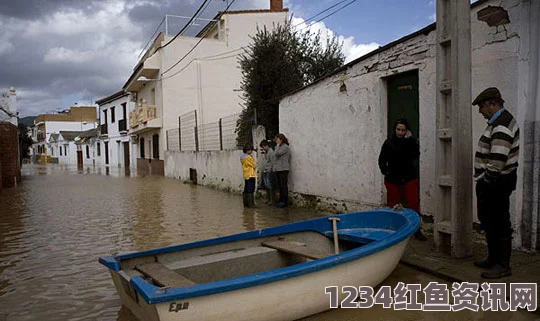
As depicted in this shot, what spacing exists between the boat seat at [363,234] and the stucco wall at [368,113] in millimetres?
1107

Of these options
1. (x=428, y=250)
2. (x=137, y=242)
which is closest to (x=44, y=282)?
(x=137, y=242)

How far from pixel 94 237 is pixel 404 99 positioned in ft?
18.8

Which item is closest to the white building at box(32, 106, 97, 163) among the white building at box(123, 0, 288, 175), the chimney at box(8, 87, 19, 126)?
the chimney at box(8, 87, 19, 126)

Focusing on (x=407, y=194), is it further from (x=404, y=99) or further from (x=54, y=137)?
(x=54, y=137)

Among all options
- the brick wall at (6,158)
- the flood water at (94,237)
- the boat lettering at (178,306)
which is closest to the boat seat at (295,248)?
the flood water at (94,237)

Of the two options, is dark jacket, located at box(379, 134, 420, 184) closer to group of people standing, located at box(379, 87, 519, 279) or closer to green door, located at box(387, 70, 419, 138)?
green door, located at box(387, 70, 419, 138)

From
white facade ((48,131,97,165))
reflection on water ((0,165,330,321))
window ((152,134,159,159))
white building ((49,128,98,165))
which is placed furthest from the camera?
white facade ((48,131,97,165))

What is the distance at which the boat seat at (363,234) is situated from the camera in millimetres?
4676

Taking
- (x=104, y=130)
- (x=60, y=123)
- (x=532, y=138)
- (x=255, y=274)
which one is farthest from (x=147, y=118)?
(x=60, y=123)

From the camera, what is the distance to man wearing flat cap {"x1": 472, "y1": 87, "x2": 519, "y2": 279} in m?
4.22

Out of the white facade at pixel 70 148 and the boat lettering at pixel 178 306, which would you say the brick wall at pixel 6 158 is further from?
the white facade at pixel 70 148

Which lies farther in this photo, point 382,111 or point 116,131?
point 116,131

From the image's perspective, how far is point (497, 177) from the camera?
168 inches

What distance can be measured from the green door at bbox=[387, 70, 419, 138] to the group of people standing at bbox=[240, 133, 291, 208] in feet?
10.3
